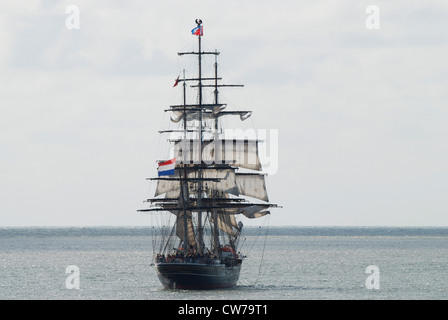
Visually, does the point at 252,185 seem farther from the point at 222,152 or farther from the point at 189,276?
the point at 189,276

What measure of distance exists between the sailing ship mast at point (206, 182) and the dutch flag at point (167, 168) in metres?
2.55

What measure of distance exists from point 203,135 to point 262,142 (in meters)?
9.07

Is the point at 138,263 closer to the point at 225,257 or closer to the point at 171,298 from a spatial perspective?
the point at 225,257

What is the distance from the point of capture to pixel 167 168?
83750 millimetres

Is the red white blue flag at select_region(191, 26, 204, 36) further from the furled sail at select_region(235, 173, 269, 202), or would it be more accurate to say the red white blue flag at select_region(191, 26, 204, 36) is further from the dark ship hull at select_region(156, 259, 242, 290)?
the dark ship hull at select_region(156, 259, 242, 290)

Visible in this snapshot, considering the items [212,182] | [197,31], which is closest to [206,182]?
[212,182]

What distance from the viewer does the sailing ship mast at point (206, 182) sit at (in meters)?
88.3

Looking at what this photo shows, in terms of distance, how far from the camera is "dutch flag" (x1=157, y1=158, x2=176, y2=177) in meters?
83.1

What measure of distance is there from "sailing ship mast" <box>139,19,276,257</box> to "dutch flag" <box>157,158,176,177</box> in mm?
2547

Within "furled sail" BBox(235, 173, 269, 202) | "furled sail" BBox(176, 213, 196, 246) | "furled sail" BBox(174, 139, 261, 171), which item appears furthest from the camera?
"furled sail" BBox(235, 173, 269, 202)

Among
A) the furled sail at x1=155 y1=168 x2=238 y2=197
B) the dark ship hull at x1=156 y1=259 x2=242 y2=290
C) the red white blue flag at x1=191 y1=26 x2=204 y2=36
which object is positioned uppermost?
the red white blue flag at x1=191 y1=26 x2=204 y2=36

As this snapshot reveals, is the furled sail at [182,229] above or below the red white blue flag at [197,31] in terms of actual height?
below

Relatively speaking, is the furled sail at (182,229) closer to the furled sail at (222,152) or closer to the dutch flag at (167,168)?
the furled sail at (222,152)

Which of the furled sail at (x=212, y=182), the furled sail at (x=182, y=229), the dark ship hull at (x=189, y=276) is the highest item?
the furled sail at (x=212, y=182)
